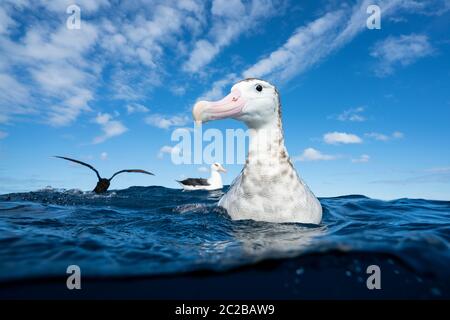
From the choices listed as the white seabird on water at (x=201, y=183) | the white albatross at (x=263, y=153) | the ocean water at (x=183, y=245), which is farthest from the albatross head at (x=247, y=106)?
the white seabird on water at (x=201, y=183)

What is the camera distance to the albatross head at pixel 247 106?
15.9ft

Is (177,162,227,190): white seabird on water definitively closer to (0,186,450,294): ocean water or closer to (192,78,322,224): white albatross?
(0,186,450,294): ocean water

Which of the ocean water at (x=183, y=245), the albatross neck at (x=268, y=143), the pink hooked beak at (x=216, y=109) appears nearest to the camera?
the ocean water at (x=183, y=245)

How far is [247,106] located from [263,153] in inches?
28.1

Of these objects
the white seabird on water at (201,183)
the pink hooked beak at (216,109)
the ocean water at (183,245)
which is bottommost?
the ocean water at (183,245)

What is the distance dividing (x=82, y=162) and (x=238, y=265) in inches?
447

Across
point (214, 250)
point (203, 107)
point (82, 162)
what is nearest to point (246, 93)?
point (203, 107)

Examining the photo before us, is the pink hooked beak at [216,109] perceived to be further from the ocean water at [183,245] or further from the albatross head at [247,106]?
the ocean water at [183,245]

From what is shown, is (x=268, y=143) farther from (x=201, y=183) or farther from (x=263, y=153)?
(x=201, y=183)

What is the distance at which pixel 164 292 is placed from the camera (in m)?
3.24

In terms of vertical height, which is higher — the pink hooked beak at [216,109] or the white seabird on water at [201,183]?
the pink hooked beak at [216,109]

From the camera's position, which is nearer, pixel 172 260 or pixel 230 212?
pixel 172 260
